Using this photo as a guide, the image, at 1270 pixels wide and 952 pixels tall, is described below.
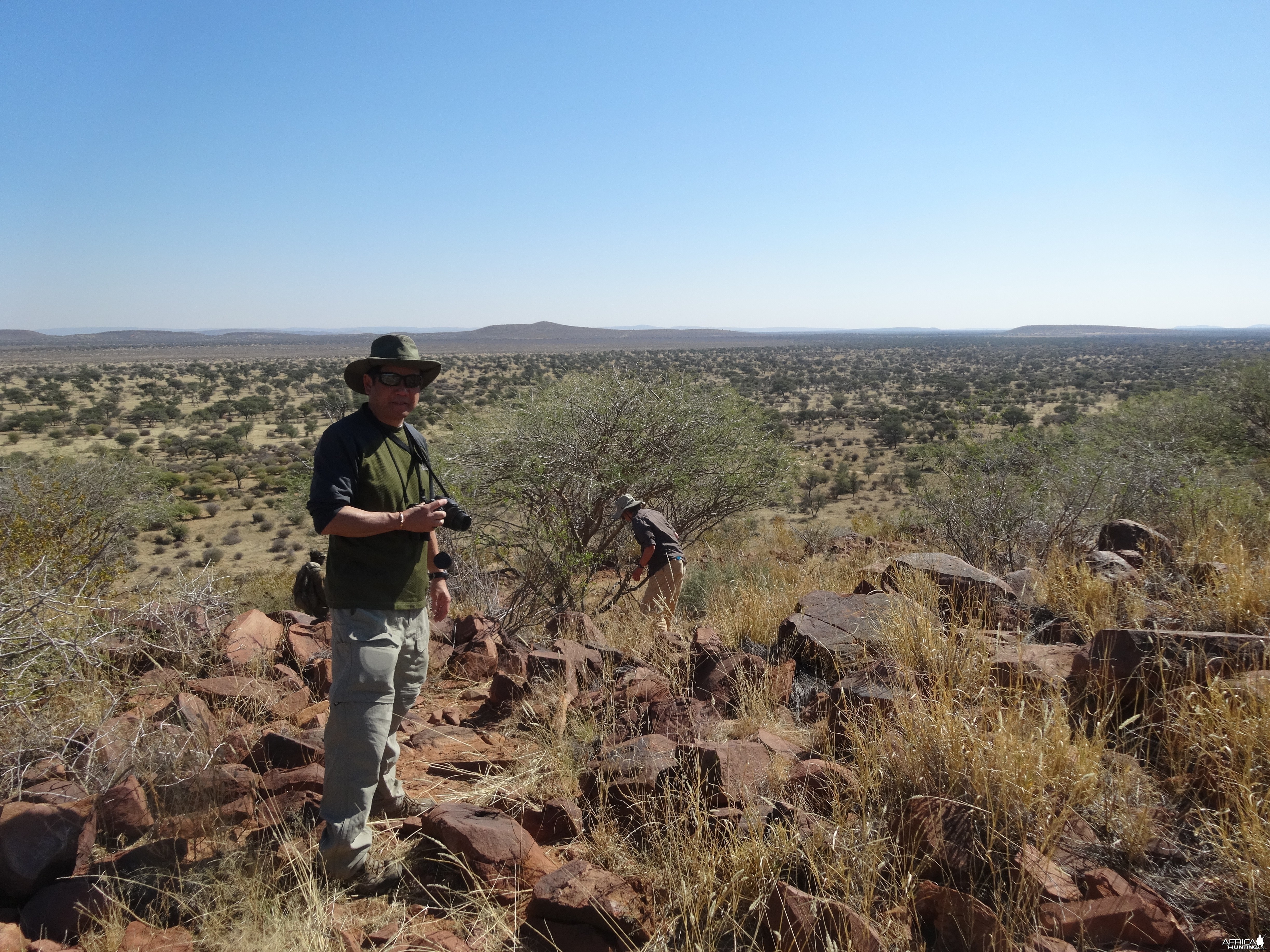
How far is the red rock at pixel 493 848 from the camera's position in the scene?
9.27 ft

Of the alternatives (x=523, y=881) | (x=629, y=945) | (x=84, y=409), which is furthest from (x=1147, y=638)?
(x=84, y=409)

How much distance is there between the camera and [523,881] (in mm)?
2846

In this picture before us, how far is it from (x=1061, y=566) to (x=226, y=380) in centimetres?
6265

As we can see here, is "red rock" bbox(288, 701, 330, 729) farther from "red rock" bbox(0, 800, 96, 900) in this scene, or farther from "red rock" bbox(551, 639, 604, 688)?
"red rock" bbox(551, 639, 604, 688)

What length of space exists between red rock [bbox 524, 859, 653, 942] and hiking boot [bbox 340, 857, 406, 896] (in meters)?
0.59

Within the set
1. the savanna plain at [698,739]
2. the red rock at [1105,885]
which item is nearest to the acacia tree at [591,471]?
the savanna plain at [698,739]

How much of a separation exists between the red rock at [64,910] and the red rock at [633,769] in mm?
1809

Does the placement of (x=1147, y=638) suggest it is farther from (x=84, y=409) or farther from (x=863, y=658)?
(x=84, y=409)

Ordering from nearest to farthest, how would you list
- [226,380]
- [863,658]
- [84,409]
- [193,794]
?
[193,794]
[863,658]
[84,409]
[226,380]

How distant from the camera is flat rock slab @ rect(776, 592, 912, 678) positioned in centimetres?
443

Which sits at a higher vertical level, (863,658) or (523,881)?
(863,658)

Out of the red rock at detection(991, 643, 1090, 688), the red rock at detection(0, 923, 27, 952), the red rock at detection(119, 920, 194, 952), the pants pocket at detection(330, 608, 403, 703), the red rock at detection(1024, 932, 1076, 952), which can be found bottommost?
the red rock at detection(119, 920, 194, 952)

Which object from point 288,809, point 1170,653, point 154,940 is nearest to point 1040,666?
point 1170,653

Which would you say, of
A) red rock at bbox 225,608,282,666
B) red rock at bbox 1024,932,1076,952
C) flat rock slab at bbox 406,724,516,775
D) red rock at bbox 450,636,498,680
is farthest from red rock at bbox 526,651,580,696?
red rock at bbox 1024,932,1076,952
